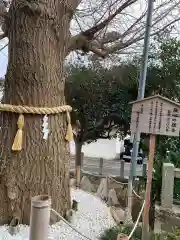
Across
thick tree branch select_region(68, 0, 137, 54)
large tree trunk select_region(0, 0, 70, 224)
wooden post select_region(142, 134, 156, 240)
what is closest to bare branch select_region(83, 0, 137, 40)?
thick tree branch select_region(68, 0, 137, 54)

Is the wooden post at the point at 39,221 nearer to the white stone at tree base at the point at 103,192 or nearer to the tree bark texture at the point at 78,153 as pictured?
the white stone at tree base at the point at 103,192

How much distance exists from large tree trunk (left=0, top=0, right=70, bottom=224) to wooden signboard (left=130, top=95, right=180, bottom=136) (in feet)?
3.85

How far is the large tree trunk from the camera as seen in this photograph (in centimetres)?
365

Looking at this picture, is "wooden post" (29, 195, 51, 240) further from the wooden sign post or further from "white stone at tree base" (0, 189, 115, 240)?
"white stone at tree base" (0, 189, 115, 240)

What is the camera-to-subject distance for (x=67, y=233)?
3557 mm

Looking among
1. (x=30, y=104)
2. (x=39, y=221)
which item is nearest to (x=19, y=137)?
(x=30, y=104)

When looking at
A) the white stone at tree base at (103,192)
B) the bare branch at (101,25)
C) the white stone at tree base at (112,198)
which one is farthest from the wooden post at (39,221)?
Answer: the white stone at tree base at (103,192)

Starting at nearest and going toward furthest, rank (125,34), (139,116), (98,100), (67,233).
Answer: (139,116), (67,233), (125,34), (98,100)

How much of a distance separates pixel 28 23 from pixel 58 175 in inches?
71.5

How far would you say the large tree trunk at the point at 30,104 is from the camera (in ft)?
12.0

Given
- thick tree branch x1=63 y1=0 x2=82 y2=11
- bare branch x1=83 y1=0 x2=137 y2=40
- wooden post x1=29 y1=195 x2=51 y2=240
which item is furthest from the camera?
bare branch x1=83 y1=0 x2=137 y2=40

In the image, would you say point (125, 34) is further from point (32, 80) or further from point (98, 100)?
point (98, 100)

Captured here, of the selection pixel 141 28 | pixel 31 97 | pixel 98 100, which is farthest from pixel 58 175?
pixel 98 100

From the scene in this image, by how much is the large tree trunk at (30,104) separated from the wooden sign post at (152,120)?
118cm
